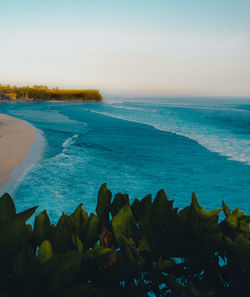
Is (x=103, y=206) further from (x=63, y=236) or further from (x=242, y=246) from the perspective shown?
(x=242, y=246)

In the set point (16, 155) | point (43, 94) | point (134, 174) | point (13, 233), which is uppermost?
point (43, 94)

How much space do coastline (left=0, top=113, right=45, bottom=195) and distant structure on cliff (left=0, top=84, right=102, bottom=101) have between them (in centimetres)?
4371

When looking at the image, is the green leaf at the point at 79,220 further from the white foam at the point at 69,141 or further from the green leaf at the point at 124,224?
the white foam at the point at 69,141

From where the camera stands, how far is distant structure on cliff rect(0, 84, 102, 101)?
52.7 metres

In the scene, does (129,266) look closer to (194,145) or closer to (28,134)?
(194,145)

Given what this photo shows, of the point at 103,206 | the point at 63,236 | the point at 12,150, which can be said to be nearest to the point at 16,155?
the point at 12,150

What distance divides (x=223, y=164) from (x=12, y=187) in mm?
6637

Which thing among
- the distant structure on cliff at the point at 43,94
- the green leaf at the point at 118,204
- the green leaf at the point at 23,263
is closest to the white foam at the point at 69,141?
the green leaf at the point at 118,204

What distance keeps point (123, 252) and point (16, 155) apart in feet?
27.0

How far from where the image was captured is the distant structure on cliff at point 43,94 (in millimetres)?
52719

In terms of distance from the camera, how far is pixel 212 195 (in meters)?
6.20

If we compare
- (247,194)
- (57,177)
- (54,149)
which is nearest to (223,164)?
(247,194)

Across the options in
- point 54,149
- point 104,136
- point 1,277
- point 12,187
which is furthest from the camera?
point 104,136

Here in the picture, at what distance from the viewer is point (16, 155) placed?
26.9 feet
